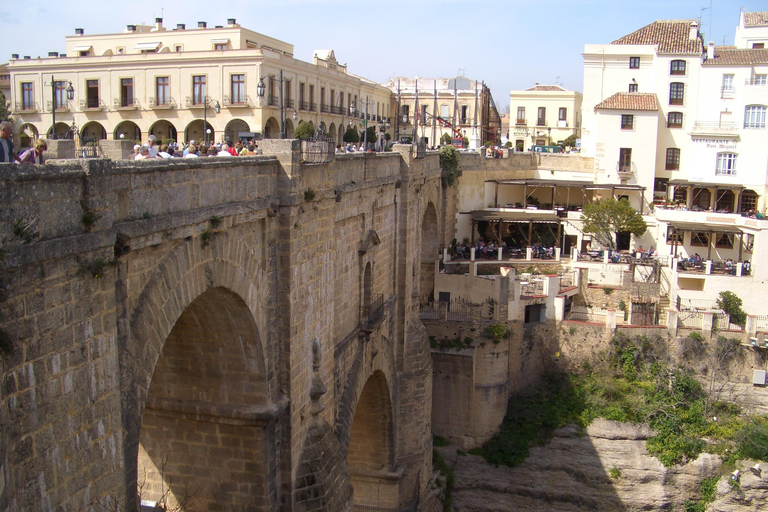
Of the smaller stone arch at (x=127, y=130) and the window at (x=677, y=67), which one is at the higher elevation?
the window at (x=677, y=67)

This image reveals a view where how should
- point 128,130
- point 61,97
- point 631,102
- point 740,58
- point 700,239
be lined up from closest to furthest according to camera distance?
point 61,97 < point 128,130 < point 700,239 < point 740,58 < point 631,102

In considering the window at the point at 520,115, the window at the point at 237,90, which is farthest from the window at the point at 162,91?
the window at the point at 520,115

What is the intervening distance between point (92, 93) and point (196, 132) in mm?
3747

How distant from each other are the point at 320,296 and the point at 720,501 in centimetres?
1640

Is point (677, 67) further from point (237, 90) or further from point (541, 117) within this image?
point (237, 90)

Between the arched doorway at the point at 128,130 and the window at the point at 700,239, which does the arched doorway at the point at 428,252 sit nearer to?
the arched doorway at the point at 128,130

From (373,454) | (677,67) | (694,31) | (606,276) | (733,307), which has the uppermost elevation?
(694,31)

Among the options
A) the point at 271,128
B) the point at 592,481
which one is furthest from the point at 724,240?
the point at 271,128

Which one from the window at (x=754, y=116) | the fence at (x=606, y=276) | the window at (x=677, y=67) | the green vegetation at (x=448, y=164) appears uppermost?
the window at (x=677, y=67)

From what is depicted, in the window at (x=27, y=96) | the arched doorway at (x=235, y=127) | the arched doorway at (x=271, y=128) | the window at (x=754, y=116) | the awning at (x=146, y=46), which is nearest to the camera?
the window at (x=27, y=96)

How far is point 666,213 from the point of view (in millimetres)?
30922

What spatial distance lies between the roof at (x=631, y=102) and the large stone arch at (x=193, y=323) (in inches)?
1118

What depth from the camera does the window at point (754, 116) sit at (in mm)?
31781

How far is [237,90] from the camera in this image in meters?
25.6
